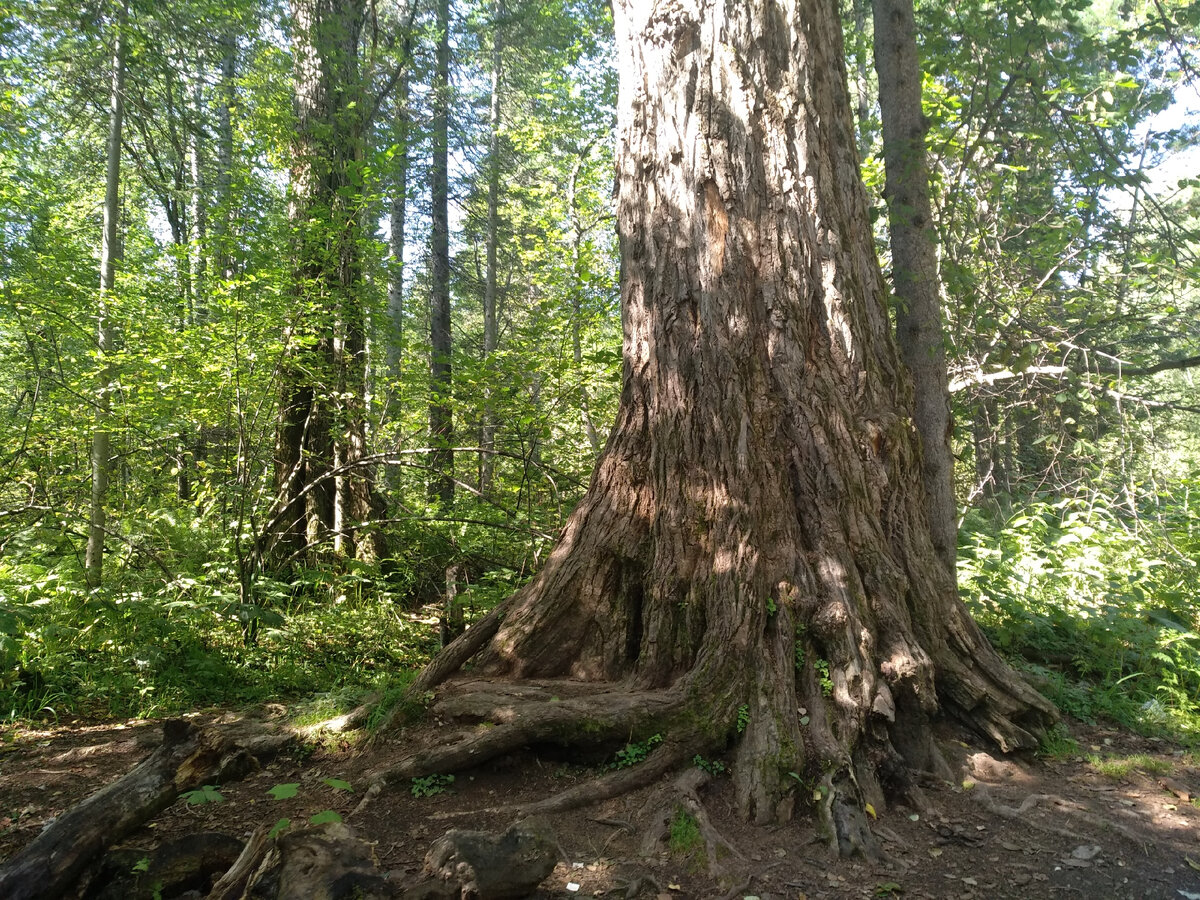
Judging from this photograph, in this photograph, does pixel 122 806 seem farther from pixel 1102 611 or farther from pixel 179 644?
pixel 1102 611

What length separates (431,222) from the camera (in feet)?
49.9

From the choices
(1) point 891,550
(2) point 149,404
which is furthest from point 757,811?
(2) point 149,404

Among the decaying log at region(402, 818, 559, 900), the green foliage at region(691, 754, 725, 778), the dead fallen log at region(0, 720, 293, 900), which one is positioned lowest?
the decaying log at region(402, 818, 559, 900)

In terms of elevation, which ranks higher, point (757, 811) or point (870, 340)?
point (870, 340)

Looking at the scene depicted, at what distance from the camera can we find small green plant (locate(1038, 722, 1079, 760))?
427 cm

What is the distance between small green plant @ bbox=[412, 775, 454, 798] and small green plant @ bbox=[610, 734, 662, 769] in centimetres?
84

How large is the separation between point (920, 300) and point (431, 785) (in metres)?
4.51

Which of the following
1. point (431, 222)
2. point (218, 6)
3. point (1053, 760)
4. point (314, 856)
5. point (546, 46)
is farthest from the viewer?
point (431, 222)

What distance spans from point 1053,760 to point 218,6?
9.18 metres

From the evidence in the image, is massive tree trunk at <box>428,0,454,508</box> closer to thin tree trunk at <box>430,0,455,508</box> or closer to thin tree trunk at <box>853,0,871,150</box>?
thin tree trunk at <box>430,0,455,508</box>

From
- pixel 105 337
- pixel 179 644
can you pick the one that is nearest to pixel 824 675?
pixel 179 644

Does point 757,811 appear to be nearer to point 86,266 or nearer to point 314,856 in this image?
point 314,856

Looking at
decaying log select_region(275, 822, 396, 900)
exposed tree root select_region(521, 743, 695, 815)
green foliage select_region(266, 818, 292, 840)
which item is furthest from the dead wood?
exposed tree root select_region(521, 743, 695, 815)

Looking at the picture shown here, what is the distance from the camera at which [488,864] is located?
2.84 metres
